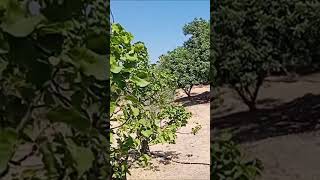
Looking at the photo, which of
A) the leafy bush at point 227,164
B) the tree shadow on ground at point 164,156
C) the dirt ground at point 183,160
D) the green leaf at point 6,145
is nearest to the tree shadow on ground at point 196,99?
the dirt ground at point 183,160

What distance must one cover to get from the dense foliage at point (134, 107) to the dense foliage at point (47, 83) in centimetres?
67

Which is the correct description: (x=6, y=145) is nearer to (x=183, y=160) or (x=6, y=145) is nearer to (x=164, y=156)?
(x=183, y=160)

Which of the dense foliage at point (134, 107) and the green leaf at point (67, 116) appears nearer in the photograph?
the green leaf at point (67, 116)

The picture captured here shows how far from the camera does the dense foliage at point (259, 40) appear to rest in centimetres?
195

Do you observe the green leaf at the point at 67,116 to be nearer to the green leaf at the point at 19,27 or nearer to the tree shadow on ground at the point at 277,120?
the green leaf at the point at 19,27

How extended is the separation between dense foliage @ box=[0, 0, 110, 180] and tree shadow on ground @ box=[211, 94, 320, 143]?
4.37 feet

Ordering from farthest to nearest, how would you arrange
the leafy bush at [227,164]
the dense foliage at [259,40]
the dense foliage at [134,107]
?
1. the dense foliage at [134,107]
2. the dense foliage at [259,40]
3. the leafy bush at [227,164]

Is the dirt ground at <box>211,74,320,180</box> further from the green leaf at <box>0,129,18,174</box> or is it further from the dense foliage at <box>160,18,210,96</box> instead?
the dense foliage at <box>160,18,210,96</box>

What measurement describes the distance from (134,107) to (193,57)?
30.6 ft

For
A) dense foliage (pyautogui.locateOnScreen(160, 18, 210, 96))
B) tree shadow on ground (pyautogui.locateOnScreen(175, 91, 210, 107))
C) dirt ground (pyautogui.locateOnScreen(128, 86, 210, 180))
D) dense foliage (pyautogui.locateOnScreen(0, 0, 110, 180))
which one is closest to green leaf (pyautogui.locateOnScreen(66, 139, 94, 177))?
dense foliage (pyautogui.locateOnScreen(0, 0, 110, 180))

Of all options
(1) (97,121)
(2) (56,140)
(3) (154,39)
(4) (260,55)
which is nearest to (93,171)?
(1) (97,121)

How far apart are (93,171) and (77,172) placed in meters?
0.18

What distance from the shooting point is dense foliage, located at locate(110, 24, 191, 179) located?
2301mm

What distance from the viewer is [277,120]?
2.30 m
